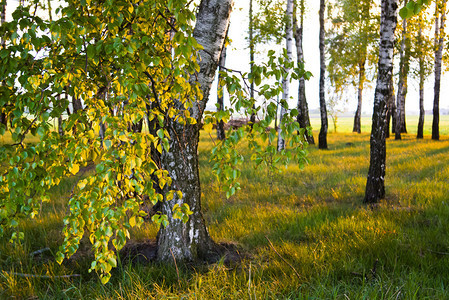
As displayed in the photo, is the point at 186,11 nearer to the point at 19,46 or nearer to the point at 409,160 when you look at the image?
the point at 19,46

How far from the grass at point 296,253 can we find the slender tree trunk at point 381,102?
38cm

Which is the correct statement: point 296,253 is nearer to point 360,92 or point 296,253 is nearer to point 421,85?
point 421,85

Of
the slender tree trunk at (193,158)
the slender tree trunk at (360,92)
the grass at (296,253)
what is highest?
the slender tree trunk at (360,92)

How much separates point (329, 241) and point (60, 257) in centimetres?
354

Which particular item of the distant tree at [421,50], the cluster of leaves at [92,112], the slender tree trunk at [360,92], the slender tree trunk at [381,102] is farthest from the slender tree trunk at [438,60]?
the cluster of leaves at [92,112]

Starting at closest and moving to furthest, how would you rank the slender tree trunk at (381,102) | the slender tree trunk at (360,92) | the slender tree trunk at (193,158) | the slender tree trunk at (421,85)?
the slender tree trunk at (193,158) → the slender tree trunk at (381,102) → the slender tree trunk at (421,85) → the slender tree trunk at (360,92)

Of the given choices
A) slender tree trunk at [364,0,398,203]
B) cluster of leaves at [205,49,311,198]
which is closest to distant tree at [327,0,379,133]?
slender tree trunk at [364,0,398,203]

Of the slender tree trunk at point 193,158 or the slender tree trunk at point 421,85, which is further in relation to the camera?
the slender tree trunk at point 421,85

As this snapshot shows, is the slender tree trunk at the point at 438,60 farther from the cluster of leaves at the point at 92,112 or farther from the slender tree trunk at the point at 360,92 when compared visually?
the cluster of leaves at the point at 92,112

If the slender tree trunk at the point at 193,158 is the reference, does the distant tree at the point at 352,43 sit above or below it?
above

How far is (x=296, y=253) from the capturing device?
4.19 meters

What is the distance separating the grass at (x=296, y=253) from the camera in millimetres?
3434

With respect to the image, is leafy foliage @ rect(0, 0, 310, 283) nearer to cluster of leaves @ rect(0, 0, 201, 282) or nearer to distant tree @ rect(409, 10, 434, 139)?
cluster of leaves @ rect(0, 0, 201, 282)

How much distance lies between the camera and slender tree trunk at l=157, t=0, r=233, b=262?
3.76 meters
